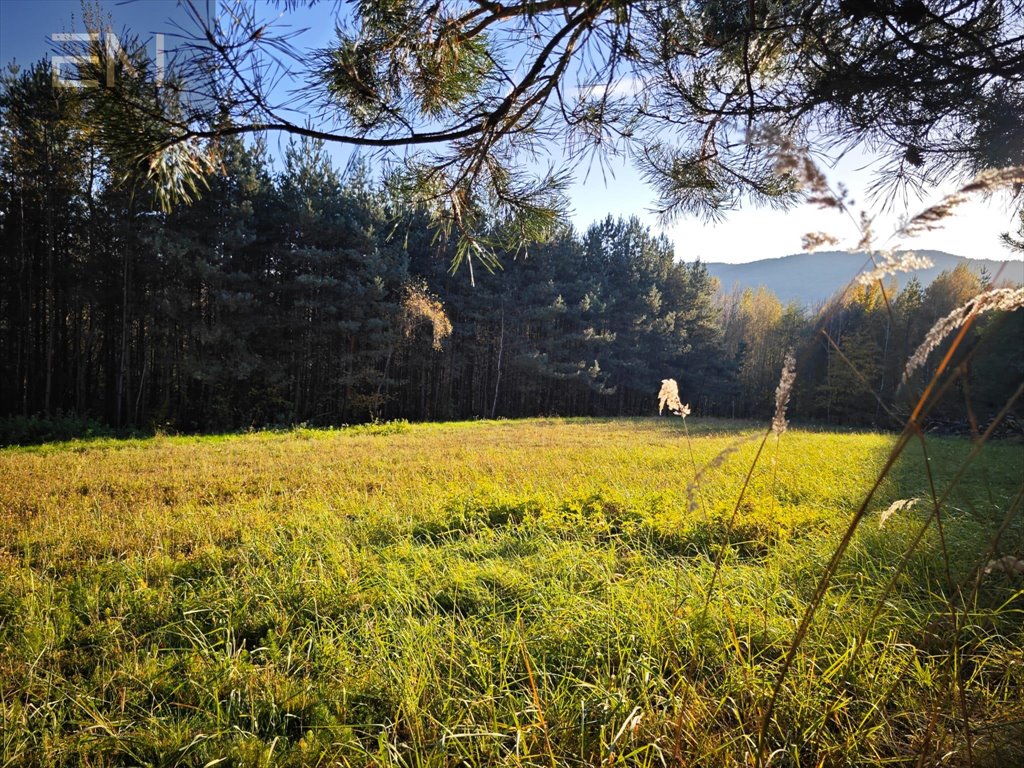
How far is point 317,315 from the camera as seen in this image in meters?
17.2

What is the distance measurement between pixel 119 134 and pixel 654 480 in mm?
4697

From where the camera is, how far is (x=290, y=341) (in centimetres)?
1695

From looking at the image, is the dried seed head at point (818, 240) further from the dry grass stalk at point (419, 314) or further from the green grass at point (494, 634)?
the dry grass stalk at point (419, 314)

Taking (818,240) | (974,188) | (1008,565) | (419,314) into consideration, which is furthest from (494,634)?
(419,314)

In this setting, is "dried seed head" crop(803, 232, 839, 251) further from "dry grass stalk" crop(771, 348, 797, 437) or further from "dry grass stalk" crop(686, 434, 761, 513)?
"dry grass stalk" crop(686, 434, 761, 513)

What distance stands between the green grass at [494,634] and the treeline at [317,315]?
198 centimetres

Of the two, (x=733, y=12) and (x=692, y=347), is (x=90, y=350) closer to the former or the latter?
(x=733, y=12)

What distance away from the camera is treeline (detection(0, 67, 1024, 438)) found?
12477mm

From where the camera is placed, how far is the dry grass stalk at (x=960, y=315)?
922mm

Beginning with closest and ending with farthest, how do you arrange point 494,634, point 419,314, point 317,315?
point 494,634, point 317,315, point 419,314

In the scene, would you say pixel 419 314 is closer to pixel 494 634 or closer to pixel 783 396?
pixel 494 634

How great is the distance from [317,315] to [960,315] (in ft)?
59.9

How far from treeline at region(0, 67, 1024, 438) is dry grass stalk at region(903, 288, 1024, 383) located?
2633mm

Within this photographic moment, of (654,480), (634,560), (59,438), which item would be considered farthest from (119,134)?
(59,438)
